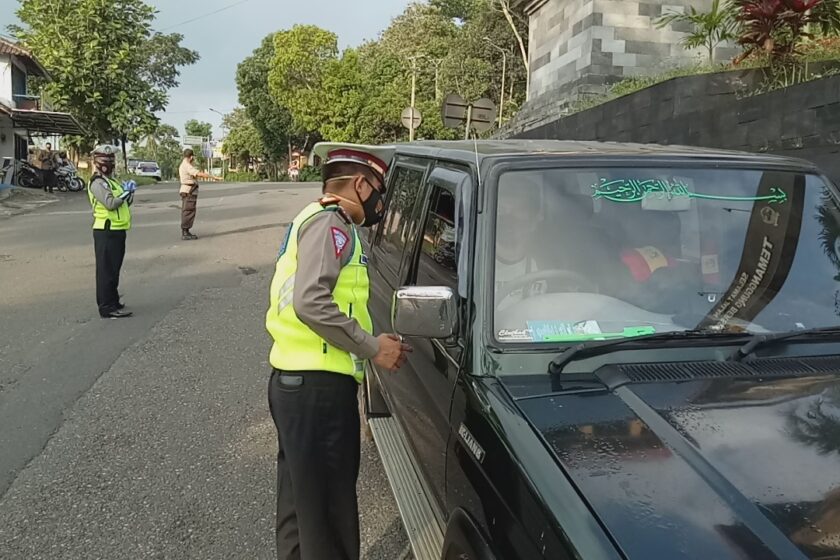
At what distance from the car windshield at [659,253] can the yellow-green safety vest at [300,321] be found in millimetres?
519

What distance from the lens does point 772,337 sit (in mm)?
2436

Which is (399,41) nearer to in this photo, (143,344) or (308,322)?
(143,344)

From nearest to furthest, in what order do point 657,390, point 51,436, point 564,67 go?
1. point 657,390
2. point 51,436
3. point 564,67

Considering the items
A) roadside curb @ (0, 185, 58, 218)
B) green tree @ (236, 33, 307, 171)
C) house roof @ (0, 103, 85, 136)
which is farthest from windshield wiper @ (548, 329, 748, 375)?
green tree @ (236, 33, 307, 171)

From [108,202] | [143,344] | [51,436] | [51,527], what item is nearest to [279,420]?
[51,527]

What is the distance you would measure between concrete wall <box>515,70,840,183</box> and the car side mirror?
483cm

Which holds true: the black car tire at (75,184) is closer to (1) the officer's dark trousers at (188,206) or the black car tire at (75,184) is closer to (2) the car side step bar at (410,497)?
(1) the officer's dark trousers at (188,206)

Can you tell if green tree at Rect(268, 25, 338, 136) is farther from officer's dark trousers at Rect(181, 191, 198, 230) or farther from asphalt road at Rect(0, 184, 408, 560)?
asphalt road at Rect(0, 184, 408, 560)

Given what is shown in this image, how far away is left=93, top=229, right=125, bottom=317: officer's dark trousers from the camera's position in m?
7.71

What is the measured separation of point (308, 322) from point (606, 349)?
1.00m

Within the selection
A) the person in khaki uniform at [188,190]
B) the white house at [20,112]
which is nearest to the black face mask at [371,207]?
the person in khaki uniform at [188,190]

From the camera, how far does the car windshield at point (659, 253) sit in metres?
2.58

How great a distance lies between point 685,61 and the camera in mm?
14977

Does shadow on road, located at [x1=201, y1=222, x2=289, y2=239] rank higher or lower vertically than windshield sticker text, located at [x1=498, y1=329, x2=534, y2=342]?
lower
